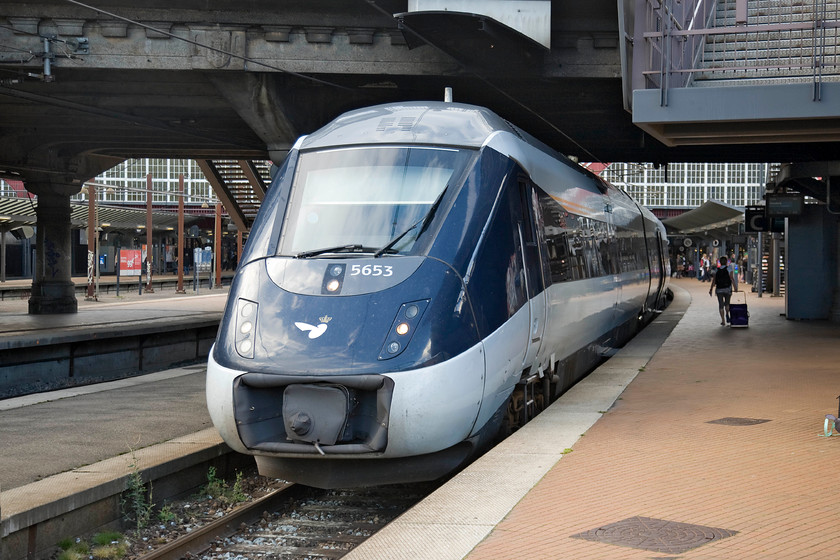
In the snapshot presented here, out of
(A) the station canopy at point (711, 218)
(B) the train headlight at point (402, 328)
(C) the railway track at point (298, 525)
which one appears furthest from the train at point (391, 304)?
(A) the station canopy at point (711, 218)

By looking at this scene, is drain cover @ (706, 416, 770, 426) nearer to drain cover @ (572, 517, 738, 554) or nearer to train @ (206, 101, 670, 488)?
train @ (206, 101, 670, 488)

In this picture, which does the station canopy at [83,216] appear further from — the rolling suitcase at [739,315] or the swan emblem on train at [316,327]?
the swan emblem on train at [316,327]

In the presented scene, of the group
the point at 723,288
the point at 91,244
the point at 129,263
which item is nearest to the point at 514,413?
the point at 723,288

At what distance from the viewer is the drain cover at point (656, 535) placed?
213 inches

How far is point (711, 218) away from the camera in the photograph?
136 ft

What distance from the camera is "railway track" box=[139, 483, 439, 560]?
7270 millimetres

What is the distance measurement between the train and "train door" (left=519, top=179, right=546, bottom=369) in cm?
3

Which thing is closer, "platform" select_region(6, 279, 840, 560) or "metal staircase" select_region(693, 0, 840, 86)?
"platform" select_region(6, 279, 840, 560)

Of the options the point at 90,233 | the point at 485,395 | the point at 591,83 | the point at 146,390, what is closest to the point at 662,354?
the point at 591,83

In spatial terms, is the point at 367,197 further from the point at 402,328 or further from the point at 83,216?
the point at 83,216

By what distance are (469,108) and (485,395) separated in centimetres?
316

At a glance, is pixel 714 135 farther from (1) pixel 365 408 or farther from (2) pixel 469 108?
(1) pixel 365 408

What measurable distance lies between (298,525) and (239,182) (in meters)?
28.2

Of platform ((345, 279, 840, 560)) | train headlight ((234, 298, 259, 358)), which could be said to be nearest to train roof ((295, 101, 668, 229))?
train headlight ((234, 298, 259, 358))
